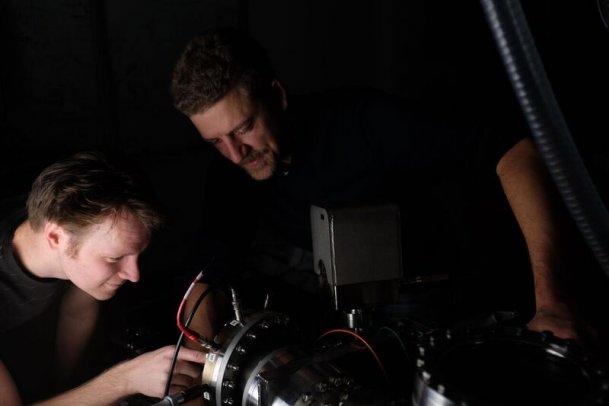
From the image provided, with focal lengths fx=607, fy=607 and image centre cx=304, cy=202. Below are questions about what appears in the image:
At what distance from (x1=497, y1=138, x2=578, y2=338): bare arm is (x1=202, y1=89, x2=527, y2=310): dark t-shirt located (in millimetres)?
94

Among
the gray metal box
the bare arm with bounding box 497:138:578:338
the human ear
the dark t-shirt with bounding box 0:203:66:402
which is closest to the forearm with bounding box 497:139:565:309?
the bare arm with bounding box 497:138:578:338

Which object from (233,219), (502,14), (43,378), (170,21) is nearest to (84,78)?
(170,21)

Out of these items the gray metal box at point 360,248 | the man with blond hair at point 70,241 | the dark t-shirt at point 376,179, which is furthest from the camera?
the dark t-shirt at point 376,179

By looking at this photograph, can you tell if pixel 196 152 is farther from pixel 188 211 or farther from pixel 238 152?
pixel 238 152

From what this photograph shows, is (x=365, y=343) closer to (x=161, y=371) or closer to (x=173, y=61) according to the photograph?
(x=161, y=371)

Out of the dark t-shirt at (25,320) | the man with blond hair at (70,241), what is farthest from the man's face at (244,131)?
the dark t-shirt at (25,320)

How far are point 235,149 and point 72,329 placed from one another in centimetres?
68

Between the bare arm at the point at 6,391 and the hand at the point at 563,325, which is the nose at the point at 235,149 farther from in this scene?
the hand at the point at 563,325

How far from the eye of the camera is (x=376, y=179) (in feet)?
5.38

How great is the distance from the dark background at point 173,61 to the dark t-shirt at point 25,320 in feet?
0.91

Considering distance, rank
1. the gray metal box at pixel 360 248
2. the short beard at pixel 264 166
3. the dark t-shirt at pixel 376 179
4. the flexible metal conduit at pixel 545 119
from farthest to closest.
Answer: the short beard at pixel 264 166 < the dark t-shirt at pixel 376 179 < the gray metal box at pixel 360 248 < the flexible metal conduit at pixel 545 119

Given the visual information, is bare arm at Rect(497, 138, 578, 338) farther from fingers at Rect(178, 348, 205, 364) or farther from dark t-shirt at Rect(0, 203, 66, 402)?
dark t-shirt at Rect(0, 203, 66, 402)

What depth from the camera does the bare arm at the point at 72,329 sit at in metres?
1.67

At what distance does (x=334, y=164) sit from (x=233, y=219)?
35cm
